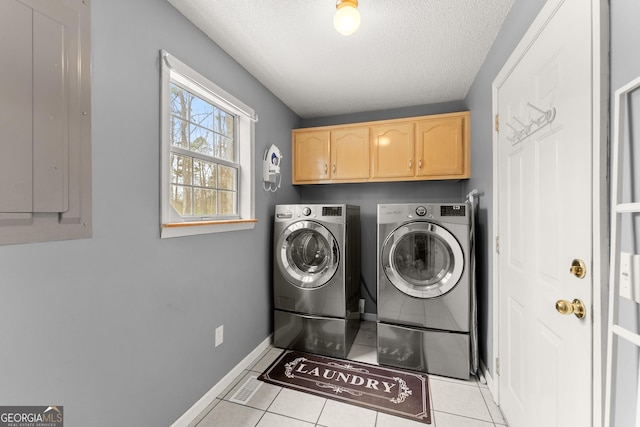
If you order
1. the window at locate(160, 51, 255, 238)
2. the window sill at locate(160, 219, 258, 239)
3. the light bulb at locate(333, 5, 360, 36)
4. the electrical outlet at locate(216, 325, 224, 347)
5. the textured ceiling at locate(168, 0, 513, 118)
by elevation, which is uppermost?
the textured ceiling at locate(168, 0, 513, 118)

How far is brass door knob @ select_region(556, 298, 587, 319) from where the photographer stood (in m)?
0.93

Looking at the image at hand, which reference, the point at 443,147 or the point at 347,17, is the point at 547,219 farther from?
the point at 443,147

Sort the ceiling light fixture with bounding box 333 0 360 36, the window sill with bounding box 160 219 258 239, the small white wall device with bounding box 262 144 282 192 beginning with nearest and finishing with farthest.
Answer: the ceiling light fixture with bounding box 333 0 360 36 → the window sill with bounding box 160 219 258 239 → the small white wall device with bounding box 262 144 282 192

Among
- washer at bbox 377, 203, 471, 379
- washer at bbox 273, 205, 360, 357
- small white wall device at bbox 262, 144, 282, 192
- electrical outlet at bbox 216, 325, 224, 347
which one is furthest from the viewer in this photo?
small white wall device at bbox 262, 144, 282, 192

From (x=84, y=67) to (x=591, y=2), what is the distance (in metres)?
1.86

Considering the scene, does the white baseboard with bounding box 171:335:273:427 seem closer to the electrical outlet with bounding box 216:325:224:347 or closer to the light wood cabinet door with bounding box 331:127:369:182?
the electrical outlet with bounding box 216:325:224:347

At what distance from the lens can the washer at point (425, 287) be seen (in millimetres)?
2059

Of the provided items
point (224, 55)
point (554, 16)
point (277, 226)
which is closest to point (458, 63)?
point (554, 16)

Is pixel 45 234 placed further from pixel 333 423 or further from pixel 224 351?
pixel 333 423

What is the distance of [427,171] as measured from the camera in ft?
8.89

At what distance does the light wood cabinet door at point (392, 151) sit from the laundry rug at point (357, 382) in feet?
6.03

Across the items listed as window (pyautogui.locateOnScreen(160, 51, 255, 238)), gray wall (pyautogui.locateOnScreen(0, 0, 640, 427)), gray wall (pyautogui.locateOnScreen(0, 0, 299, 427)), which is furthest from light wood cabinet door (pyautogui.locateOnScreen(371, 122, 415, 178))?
gray wall (pyautogui.locateOnScreen(0, 0, 299, 427))

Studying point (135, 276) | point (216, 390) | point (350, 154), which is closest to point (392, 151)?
point (350, 154)

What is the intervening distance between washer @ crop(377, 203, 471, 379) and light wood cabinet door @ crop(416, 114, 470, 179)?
69 centimetres
